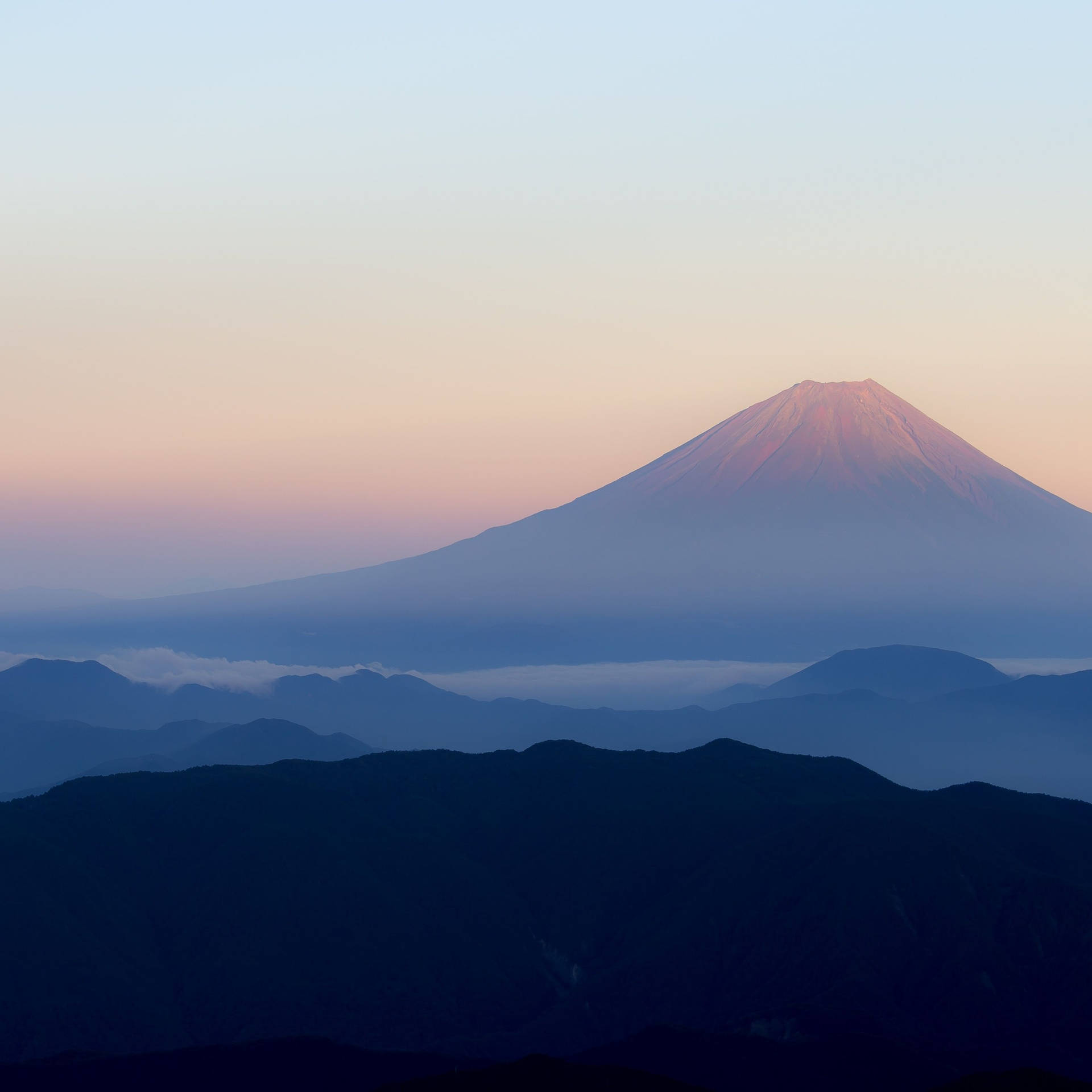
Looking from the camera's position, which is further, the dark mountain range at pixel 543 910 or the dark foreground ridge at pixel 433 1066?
the dark mountain range at pixel 543 910

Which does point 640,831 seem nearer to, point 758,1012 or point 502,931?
point 502,931

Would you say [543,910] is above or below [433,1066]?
above

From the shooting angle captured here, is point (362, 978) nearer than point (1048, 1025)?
No

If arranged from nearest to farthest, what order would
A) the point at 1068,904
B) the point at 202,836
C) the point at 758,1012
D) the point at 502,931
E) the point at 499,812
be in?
the point at 758,1012, the point at 1068,904, the point at 502,931, the point at 202,836, the point at 499,812

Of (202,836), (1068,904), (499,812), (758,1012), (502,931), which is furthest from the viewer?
Answer: (499,812)

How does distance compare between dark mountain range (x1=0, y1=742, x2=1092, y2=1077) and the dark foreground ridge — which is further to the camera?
dark mountain range (x1=0, y1=742, x2=1092, y2=1077)

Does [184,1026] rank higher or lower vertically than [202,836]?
lower

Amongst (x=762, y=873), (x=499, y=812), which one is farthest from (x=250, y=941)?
(x=762, y=873)
